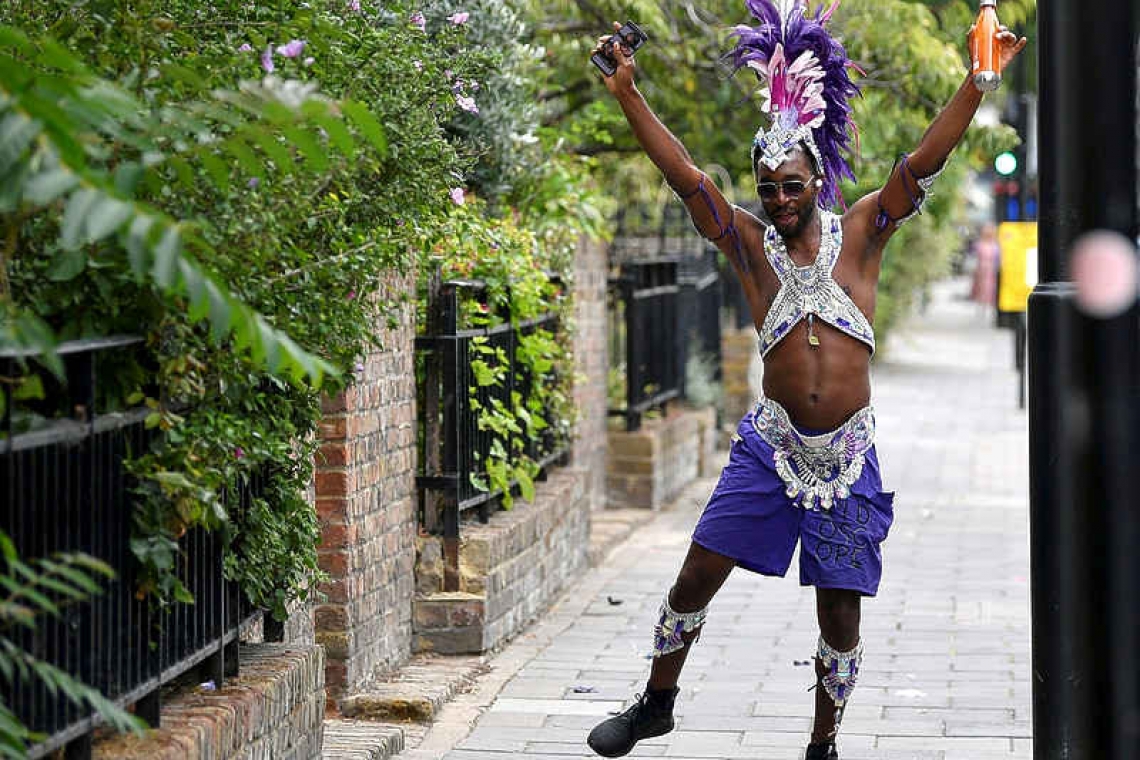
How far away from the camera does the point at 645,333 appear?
12.6 metres

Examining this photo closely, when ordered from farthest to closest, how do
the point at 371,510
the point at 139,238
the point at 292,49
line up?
the point at 371,510
the point at 292,49
the point at 139,238

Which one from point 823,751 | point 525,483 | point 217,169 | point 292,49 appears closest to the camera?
point 217,169

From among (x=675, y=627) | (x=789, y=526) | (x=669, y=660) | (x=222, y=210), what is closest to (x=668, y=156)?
(x=789, y=526)

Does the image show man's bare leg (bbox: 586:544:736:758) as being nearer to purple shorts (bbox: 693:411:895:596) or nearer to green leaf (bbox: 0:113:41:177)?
purple shorts (bbox: 693:411:895:596)

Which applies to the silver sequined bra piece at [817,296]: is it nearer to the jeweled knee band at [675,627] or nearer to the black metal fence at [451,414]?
the jeweled knee band at [675,627]

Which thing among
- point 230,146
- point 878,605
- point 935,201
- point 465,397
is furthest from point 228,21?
point 935,201

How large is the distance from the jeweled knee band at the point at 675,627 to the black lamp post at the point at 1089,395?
1.50 meters

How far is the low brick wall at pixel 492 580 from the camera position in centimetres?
773

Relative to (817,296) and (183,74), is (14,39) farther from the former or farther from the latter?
(817,296)

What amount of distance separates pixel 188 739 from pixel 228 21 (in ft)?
5.97

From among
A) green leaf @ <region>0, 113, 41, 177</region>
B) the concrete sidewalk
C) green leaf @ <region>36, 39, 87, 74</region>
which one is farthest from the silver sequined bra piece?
green leaf @ <region>0, 113, 41, 177</region>

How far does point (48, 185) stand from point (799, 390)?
3113 millimetres

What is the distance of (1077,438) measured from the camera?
14.8 ft

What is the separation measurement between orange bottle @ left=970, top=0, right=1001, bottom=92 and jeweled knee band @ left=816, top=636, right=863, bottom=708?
1782 mm
